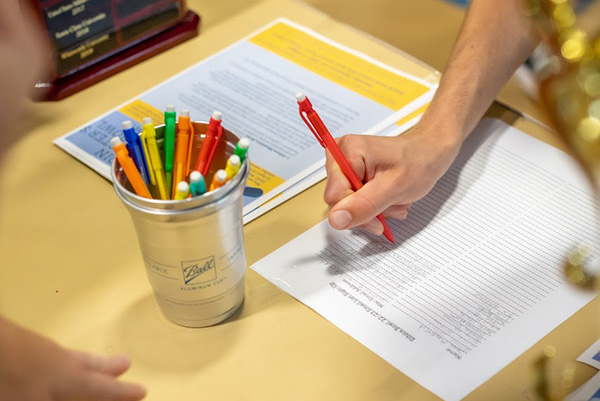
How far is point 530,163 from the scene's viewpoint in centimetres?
97

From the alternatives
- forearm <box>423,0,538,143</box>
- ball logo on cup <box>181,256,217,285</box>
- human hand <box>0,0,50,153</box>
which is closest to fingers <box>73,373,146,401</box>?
ball logo on cup <box>181,256,217,285</box>

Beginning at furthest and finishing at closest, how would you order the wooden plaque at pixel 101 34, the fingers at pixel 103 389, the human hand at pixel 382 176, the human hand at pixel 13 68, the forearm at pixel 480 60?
the wooden plaque at pixel 101 34 < the forearm at pixel 480 60 < the human hand at pixel 382 176 < the fingers at pixel 103 389 < the human hand at pixel 13 68

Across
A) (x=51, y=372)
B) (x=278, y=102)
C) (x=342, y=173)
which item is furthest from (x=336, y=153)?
(x=51, y=372)

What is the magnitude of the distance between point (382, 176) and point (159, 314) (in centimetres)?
28

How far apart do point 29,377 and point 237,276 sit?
0.23 meters

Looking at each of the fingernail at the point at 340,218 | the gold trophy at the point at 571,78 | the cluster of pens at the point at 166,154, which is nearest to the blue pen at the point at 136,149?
the cluster of pens at the point at 166,154

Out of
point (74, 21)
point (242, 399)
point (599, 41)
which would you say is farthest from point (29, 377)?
point (74, 21)

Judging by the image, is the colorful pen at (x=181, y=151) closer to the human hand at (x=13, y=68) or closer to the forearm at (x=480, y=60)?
the human hand at (x=13, y=68)

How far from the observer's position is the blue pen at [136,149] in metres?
0.74

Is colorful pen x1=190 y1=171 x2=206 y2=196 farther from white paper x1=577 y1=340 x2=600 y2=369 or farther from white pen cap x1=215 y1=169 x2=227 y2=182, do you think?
white paper x1=577 y1=340 x2=600 y2=369

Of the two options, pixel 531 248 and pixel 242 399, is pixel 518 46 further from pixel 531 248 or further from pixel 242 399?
pixel 242 399

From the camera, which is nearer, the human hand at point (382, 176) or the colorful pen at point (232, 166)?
the colorful pen at point (232, 166)

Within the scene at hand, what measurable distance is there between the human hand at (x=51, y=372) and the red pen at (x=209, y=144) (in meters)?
0.19

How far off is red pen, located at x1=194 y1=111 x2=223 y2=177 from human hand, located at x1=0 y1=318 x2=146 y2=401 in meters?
0.19
